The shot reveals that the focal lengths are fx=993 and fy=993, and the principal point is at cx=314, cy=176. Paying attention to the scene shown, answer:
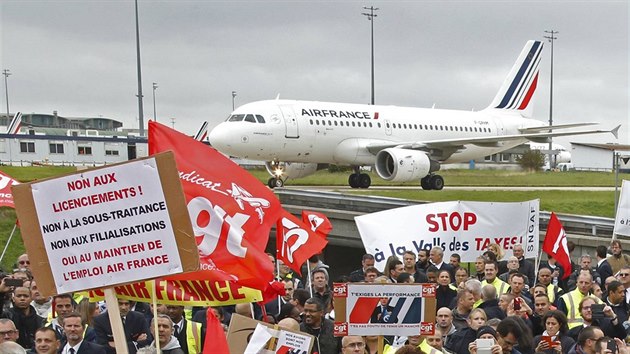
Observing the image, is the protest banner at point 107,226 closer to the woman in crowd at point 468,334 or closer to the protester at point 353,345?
the protester at point 353,345

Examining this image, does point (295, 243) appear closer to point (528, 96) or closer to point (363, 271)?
point (363, 271)

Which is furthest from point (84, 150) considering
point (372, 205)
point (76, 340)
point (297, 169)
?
point (76, 340)

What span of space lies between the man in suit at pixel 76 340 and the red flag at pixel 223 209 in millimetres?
1172

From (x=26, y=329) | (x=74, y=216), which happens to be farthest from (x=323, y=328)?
(x=74, y=216)

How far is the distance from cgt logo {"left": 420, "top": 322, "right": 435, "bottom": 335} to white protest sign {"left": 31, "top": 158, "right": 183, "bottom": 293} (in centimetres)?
275

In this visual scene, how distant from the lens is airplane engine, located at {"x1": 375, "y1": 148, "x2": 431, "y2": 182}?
103 ft

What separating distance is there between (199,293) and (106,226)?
2346mm

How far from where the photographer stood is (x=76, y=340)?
8.05 m

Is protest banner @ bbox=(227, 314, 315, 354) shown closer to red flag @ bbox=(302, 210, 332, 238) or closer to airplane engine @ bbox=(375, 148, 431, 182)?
red flag @ bbox=(302, 210, 332, 238)

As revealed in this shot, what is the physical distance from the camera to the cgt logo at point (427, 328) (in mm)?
7488

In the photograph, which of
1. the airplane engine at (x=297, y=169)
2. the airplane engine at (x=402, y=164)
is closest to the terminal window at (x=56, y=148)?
the airplane engine at (x=297, y=169)

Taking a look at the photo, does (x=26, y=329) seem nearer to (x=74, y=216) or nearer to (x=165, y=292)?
(x=165, y=292)

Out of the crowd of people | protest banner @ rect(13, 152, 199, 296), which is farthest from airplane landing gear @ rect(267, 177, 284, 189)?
protest banner @ rect(13, 152, 199, 296)

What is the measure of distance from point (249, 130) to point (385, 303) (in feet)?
74.6
